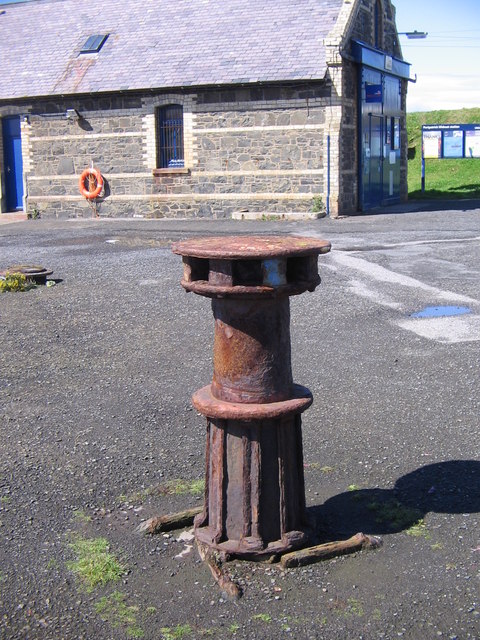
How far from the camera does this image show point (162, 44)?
23797 millimetres

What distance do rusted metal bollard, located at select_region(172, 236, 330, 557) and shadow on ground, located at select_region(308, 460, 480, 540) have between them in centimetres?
34

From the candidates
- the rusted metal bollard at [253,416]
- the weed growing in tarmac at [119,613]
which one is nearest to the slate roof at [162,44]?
the rusted metal bollard at [253,416]

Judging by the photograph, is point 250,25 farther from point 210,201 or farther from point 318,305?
point 318,305

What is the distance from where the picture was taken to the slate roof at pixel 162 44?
70.8 ft

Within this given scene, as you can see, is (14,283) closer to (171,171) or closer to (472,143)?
(171,171)

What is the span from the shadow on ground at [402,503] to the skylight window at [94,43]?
2228cm

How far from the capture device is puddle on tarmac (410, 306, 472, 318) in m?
8.90

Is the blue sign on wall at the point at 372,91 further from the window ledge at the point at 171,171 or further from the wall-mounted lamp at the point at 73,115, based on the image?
the wall-mounted lamp at the point at 73,115

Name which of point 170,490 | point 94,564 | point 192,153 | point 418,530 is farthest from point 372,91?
point 94,564

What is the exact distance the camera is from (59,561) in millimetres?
3855

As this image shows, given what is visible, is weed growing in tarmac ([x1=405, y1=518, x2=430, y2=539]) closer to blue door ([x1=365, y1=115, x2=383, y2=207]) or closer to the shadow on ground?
the shadow on ground

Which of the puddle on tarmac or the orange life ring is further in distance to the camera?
the orange life ring

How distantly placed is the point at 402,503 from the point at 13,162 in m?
23.5

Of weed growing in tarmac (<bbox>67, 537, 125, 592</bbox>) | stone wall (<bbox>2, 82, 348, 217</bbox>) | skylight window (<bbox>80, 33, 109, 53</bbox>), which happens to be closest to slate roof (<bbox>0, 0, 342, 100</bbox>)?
skylight window (<bbox>80, 33, 109, 53</bbox>)
